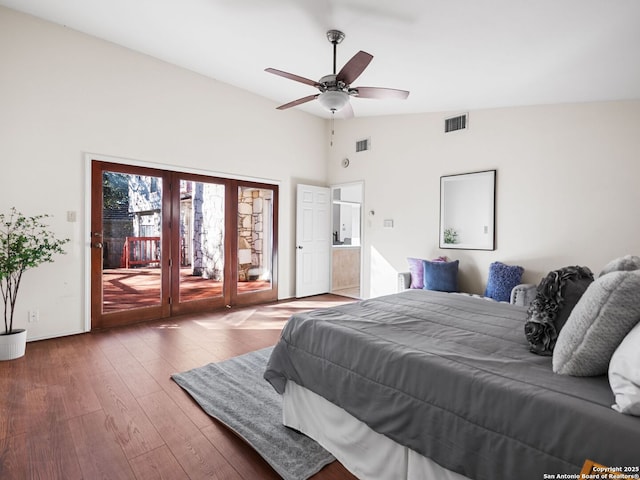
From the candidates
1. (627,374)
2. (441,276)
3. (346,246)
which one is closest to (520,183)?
(441,276)

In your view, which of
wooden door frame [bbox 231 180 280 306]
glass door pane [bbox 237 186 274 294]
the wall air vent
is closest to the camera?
wooden door frame [bbox 231 180 280 306]

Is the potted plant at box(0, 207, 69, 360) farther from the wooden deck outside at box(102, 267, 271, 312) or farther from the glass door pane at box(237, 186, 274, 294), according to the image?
the glass door pane at box(237, 186, 274, 294)

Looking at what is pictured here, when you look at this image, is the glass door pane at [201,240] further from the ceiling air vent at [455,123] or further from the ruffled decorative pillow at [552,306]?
the ruffled decorative pillow at [552,306]

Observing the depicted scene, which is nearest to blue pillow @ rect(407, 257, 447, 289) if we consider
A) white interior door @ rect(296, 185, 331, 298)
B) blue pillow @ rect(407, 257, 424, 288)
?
blue pillow @ rect(407, 257, 424, 288)

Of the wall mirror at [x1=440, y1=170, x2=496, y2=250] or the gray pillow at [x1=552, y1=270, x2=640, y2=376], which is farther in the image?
the wall mirror at [x1=440, y1=170, x2=496, y2=250]

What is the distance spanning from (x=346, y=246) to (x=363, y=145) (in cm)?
215

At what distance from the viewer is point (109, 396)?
2408 millimetres

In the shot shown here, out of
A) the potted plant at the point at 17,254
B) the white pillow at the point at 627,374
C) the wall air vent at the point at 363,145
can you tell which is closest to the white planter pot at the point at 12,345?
the potted plant at the point at 17,254

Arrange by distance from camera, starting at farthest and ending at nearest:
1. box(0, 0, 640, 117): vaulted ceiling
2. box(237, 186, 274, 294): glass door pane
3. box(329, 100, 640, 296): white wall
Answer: box(237, 186, 274, 294): glass door pane → box(329, 100, 640, 296): white wall → box(0, 0, 640, 117): vaulted ceiling

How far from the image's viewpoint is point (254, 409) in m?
2.24

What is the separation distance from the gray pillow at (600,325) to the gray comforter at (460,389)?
0.05 meters

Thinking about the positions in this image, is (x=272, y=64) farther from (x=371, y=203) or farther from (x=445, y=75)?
(x=371, y=203)

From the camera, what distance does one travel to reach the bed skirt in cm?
137

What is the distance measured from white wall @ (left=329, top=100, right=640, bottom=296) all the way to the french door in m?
1.93
